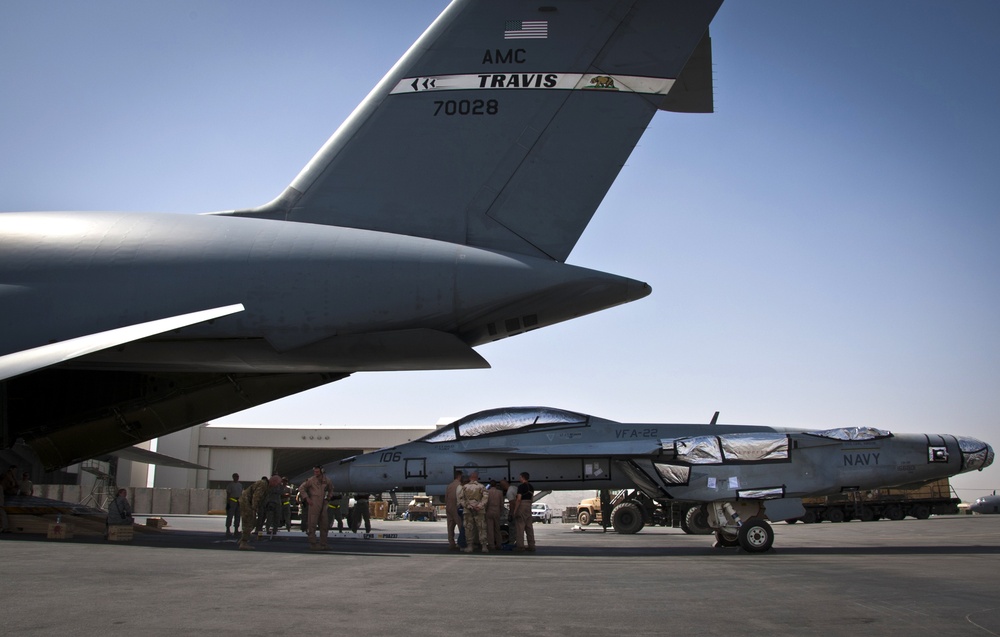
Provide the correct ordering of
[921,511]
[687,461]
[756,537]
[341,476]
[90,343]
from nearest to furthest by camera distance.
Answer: [90,343] < [756,537] < [687,461] < [341,476] < [921,511]

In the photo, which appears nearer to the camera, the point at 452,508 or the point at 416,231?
the point at 416,231

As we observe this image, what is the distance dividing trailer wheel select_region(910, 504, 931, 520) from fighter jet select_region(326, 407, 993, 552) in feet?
59.5

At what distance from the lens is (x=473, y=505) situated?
1023 centimetres

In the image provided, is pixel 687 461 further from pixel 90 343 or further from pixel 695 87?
pixel 90 343

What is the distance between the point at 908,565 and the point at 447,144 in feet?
20.5

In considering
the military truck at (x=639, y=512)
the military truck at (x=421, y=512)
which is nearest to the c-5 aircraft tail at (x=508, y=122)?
the military truck at (x=639, y=512)

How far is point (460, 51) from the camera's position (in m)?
8.09

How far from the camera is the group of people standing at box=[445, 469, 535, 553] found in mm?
10281

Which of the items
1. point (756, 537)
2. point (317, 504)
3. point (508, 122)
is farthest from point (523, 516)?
point (508, 122)

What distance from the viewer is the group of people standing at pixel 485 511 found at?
10.3 m

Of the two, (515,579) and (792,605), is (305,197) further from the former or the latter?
(792,605)

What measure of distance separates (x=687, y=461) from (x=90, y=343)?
770 cm

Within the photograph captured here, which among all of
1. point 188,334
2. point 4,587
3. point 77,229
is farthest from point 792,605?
point 77,229

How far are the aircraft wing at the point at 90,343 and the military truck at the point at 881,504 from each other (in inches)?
952
